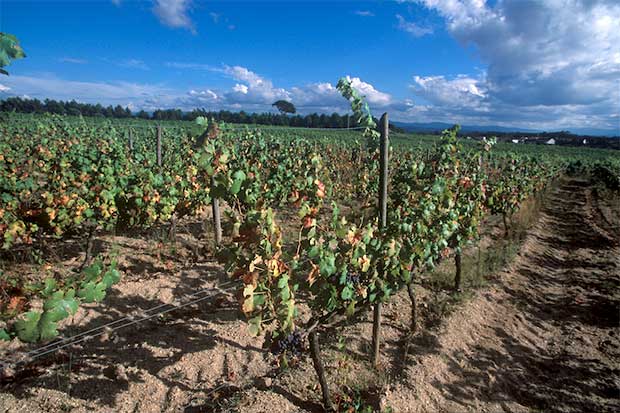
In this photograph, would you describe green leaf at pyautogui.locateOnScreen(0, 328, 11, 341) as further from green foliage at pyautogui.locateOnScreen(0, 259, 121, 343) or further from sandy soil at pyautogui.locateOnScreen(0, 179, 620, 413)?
sandy soil at pyautogui.locateOnScreen(0, 179, 620, 413)

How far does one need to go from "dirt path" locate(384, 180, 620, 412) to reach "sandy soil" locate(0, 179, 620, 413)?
14 millimetres

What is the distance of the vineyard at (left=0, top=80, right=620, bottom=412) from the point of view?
223 centimetres

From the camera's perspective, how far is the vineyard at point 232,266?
2.23 metres

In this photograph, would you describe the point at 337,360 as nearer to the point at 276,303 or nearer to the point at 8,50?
the point at 276,303

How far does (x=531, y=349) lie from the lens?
4137 mm

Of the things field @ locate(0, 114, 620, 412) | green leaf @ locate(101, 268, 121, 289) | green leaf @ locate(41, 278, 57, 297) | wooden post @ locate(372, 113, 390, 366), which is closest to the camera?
green leaf @ locate(41, 278, 57, 297)

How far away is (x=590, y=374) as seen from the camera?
3754mm

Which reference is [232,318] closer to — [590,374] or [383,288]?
[383,288]

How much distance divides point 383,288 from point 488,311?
2805 mm

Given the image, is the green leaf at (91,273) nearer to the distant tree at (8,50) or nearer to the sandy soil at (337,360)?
the distant tree at (8,50)

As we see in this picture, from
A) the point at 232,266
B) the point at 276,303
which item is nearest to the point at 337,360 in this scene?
the point at 276,303

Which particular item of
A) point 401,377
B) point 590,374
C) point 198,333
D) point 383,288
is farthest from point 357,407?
point 590,374

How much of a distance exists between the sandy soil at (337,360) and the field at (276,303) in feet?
0.06

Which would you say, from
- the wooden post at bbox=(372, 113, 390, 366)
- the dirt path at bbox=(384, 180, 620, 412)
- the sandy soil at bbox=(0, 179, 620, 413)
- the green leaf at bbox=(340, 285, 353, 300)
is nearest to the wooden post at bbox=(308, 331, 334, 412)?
the sandy soil at bbox=(0, 179, 620, 413)
